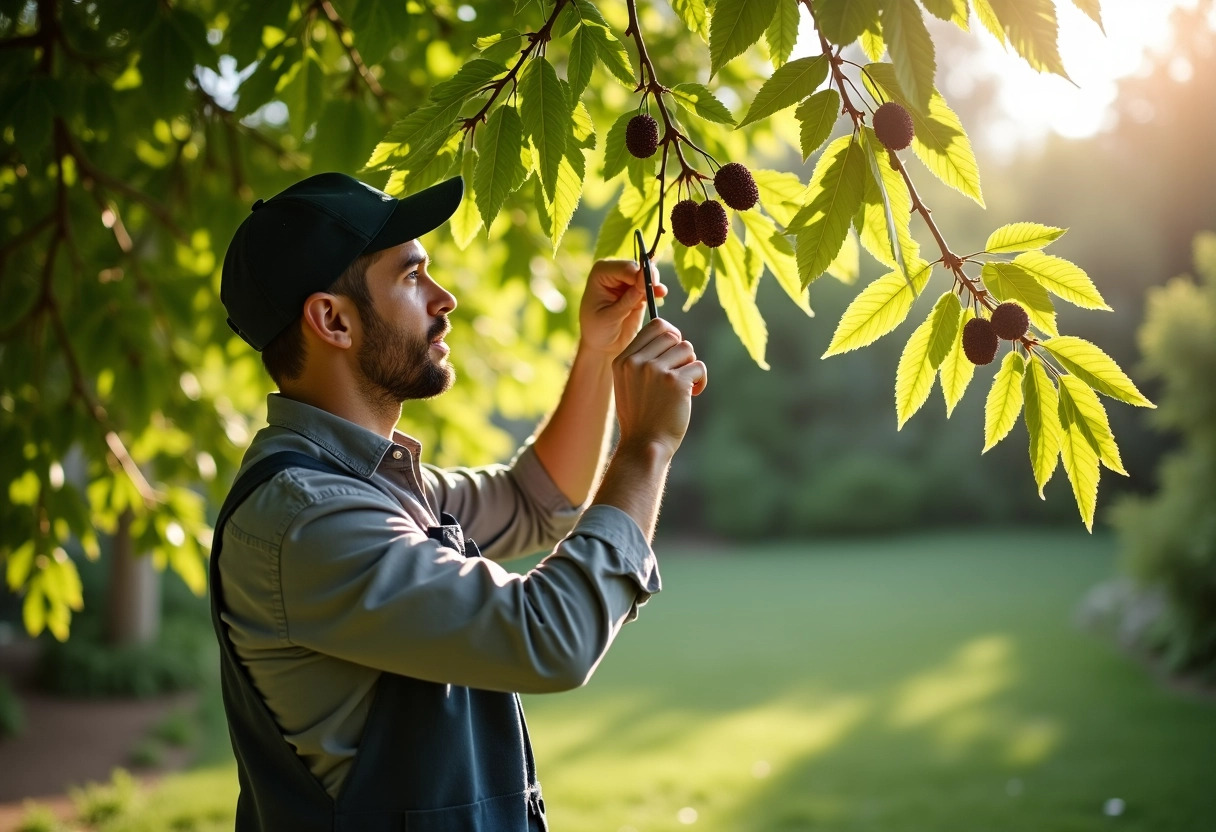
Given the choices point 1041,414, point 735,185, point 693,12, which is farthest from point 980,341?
point 693,12

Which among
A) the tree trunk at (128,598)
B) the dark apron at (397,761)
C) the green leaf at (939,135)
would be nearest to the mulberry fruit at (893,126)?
the green leaf at (939,135)

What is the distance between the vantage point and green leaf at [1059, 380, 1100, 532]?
1.44 meters

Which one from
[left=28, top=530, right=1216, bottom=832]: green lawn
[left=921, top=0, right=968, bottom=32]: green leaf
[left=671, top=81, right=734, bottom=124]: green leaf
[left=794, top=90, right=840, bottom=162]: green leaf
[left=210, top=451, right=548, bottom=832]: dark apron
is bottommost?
[left=210, top=451, right=548, bottom=832]: dark apron

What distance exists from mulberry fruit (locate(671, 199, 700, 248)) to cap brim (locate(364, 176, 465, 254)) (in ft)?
1.08

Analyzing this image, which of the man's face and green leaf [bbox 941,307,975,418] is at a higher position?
the man's face

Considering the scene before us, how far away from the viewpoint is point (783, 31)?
1392 millimetres

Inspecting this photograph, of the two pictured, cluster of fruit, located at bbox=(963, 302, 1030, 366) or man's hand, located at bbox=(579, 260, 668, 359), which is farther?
man's hand, located at bbox=(579, 260, 668, 359)

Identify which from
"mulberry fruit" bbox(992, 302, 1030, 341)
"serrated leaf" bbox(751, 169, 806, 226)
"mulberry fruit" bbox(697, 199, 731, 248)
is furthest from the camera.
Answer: "serrated leaf" bbox(751, 169, 806, 226)

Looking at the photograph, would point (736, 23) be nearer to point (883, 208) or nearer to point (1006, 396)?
point (883, 208)

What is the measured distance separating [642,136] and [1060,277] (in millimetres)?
591

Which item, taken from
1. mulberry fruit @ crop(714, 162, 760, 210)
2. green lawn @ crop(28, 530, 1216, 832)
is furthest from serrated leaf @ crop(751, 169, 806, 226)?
green lawn @ crop(28, 530, 1216, 832)

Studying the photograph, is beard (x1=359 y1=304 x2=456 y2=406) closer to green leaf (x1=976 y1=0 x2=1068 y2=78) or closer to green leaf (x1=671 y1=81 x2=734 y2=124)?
green leaf (x1=671 y1=81 x2=734 y2=124)

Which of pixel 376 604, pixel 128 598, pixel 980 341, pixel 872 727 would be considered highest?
pixel 128 598

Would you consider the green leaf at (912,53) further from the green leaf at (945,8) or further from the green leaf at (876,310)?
the green leaf at (876,310)
